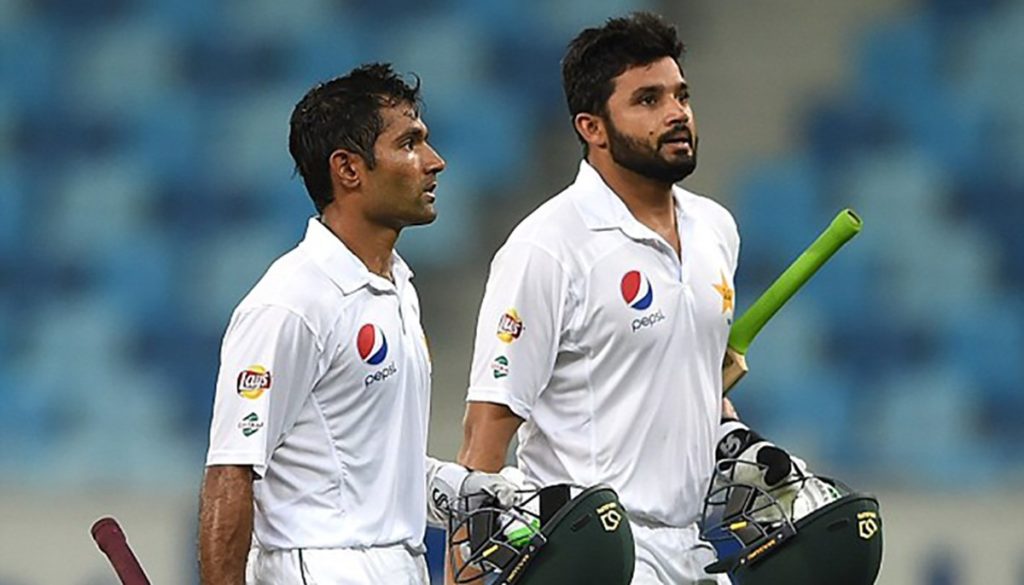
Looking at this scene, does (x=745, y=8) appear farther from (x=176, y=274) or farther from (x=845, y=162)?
(x=176, y=274)

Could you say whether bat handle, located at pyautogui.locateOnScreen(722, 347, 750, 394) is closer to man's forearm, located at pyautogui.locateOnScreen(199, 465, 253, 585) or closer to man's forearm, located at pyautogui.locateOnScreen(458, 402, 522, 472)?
man's forearm, located at pyautogui.locateOnScreen(458, 402, 522, 472)

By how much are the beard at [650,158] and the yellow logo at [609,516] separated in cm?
57

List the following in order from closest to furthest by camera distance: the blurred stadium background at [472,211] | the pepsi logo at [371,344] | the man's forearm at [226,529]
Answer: the man's forearm at [226,529] < the pepsi logo at [371,344] < the blurred stadium background at [472,211]

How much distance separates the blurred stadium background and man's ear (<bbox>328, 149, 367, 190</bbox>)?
2268 millimetres

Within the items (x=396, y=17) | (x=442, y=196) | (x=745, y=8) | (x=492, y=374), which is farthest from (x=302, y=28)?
(x=492, y=374)

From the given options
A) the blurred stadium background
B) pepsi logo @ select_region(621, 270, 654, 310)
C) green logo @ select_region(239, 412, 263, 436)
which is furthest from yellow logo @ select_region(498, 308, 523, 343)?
the blurred stadium background

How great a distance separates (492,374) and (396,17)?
2.56 m

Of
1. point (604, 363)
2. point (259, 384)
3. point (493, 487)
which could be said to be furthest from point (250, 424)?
point (604, 363)

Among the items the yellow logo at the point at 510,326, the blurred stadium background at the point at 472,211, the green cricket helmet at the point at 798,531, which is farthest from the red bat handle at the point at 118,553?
the blurred stadium background at the point at 472,211

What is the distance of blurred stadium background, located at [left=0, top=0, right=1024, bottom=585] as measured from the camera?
16.1ft

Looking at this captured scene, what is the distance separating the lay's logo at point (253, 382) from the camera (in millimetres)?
2459

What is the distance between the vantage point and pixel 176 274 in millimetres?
5098

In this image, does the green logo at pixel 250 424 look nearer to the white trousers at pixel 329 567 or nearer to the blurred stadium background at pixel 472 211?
the white trousers at pixel 329 567

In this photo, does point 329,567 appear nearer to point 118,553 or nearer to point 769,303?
point 118,553
